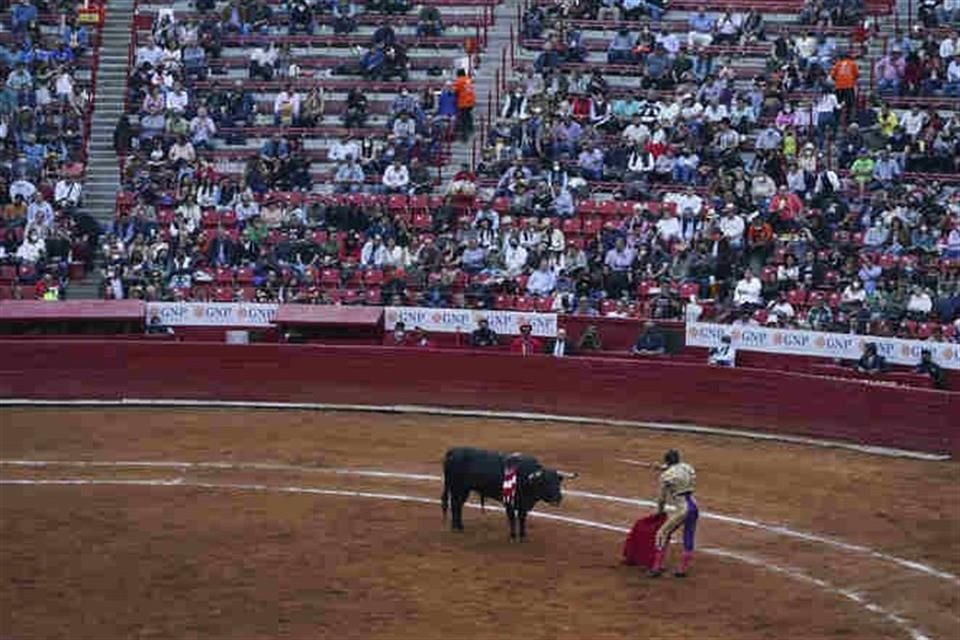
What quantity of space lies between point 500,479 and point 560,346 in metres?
11.3

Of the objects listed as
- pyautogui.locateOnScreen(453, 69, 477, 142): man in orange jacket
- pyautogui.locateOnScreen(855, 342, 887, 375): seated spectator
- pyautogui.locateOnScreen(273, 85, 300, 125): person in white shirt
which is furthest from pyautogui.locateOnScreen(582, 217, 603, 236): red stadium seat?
pyautogui.locateOnScreen(273, 85, 300, 125): person in white shirt

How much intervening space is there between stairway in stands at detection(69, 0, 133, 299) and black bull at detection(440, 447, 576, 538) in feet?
54.7

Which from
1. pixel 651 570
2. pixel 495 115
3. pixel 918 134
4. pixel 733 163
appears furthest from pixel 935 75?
pixel 651 570

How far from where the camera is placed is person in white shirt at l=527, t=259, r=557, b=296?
131 ft

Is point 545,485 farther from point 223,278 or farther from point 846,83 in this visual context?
point 846,83

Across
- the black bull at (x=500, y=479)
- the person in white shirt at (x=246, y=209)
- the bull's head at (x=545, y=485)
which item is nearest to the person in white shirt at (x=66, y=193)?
the person in white shirt at (x=246, y=209)

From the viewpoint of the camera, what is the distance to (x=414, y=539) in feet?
91.2

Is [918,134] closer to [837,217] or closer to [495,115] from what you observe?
[837,217]

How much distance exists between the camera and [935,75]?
4275cm

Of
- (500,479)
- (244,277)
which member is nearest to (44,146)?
(244,277)

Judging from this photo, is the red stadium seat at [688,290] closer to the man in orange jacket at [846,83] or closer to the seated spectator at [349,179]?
the man in orange jacket at [846,83]

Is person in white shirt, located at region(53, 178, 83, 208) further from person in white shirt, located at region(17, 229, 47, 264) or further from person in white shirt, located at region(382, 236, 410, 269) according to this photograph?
person in white shirt, located at region(382, 236, 410, 269)

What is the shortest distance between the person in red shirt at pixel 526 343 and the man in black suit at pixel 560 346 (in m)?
0.22

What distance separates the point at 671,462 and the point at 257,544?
5861mm
